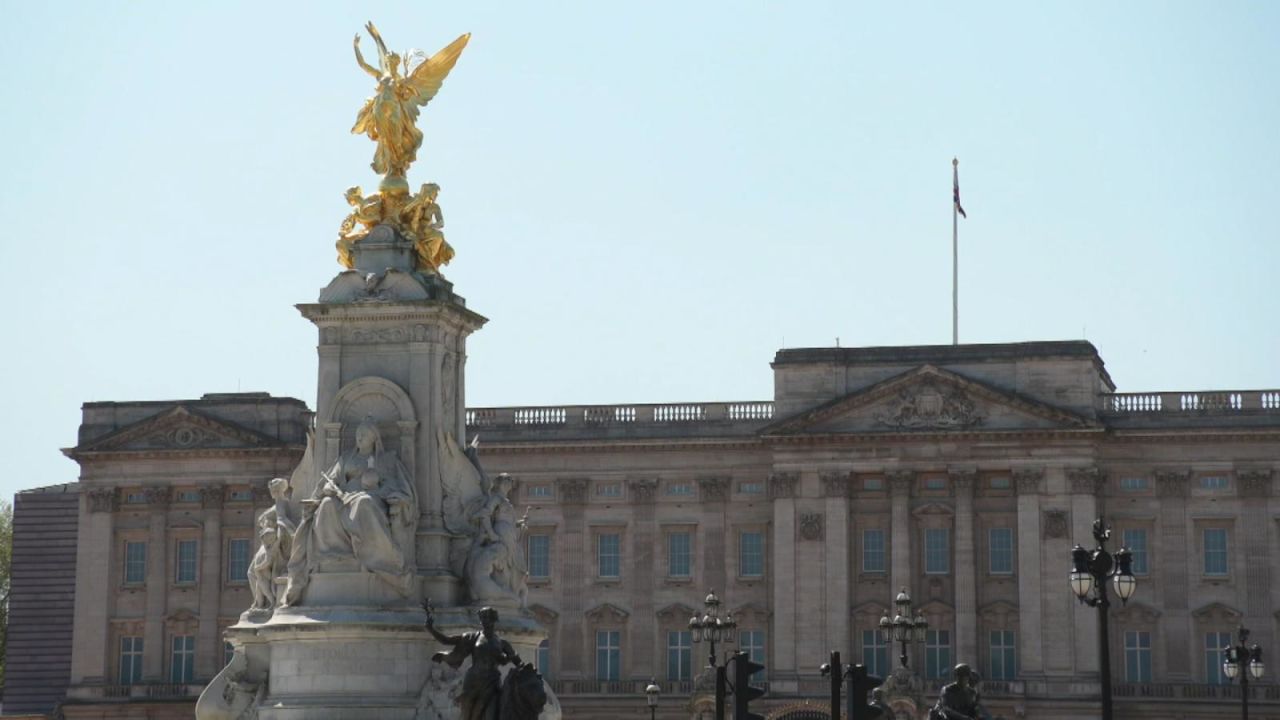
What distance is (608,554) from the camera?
3851 inches

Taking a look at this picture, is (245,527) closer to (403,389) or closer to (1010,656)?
(1010,656)

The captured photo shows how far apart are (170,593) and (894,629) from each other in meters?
39.8

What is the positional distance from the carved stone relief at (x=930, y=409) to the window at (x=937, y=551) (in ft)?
12.5

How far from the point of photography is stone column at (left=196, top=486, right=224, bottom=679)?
9936 cm

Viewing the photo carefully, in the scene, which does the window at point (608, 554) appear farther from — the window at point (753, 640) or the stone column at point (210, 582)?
the stone column at point (210, 582)

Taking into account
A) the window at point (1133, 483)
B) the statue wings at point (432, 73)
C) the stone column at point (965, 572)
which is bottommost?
the stone column at point (965, 572)

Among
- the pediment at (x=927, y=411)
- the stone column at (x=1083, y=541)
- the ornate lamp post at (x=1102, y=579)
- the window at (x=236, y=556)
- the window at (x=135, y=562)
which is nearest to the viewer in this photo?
the ornate lamp post at (x=1102, y=579)

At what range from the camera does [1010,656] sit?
9325 cm

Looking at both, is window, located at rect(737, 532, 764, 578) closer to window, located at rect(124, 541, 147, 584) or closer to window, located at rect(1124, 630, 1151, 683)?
window, located at rect(1124, 630, 1151, 683)

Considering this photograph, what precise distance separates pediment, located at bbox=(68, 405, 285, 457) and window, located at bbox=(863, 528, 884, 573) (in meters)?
23.6

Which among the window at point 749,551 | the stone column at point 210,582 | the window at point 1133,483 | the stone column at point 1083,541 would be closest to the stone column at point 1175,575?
the window at point 1133,483

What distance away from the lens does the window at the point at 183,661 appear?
99.9 meters

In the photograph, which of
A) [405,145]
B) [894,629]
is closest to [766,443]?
[894,629]

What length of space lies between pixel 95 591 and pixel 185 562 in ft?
12.0
